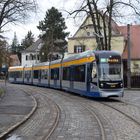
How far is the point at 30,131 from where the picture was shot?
14438 mm

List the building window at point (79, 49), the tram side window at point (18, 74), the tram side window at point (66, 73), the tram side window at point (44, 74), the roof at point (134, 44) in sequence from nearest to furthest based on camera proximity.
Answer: the tram side window at point (66, 73) → the tram side window at point (44, 74) → the tram side window at point (18, 74) → the roof at point (134, 44) → the building window at point (79, 49)

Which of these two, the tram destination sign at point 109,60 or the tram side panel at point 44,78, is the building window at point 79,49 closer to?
the tram side panel at point 44,78

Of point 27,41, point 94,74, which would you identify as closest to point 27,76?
point 94,74

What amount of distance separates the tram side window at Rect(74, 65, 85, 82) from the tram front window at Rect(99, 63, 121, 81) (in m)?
2.73

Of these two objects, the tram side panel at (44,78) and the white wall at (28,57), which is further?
the white wall at (28,57)

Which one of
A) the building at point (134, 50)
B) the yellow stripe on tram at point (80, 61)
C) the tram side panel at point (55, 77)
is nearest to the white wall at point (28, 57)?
the building at point (134, 50)

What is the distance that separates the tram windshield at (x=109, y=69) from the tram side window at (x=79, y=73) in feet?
8.90

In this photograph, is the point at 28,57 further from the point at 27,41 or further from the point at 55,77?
the point at 55,77

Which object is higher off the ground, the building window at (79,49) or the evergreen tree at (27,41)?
the evergreen tree at (27,41)

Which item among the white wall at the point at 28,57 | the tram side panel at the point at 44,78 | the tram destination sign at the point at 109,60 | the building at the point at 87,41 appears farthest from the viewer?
the white wall at the point at 28,57

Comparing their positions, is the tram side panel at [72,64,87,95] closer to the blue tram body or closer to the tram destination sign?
the blue tram body

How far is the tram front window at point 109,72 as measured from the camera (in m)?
27.4

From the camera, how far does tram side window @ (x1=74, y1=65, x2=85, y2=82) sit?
30.1 meters

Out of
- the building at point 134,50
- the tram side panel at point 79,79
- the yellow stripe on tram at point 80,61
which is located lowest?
the tram side panel at point 79,79
